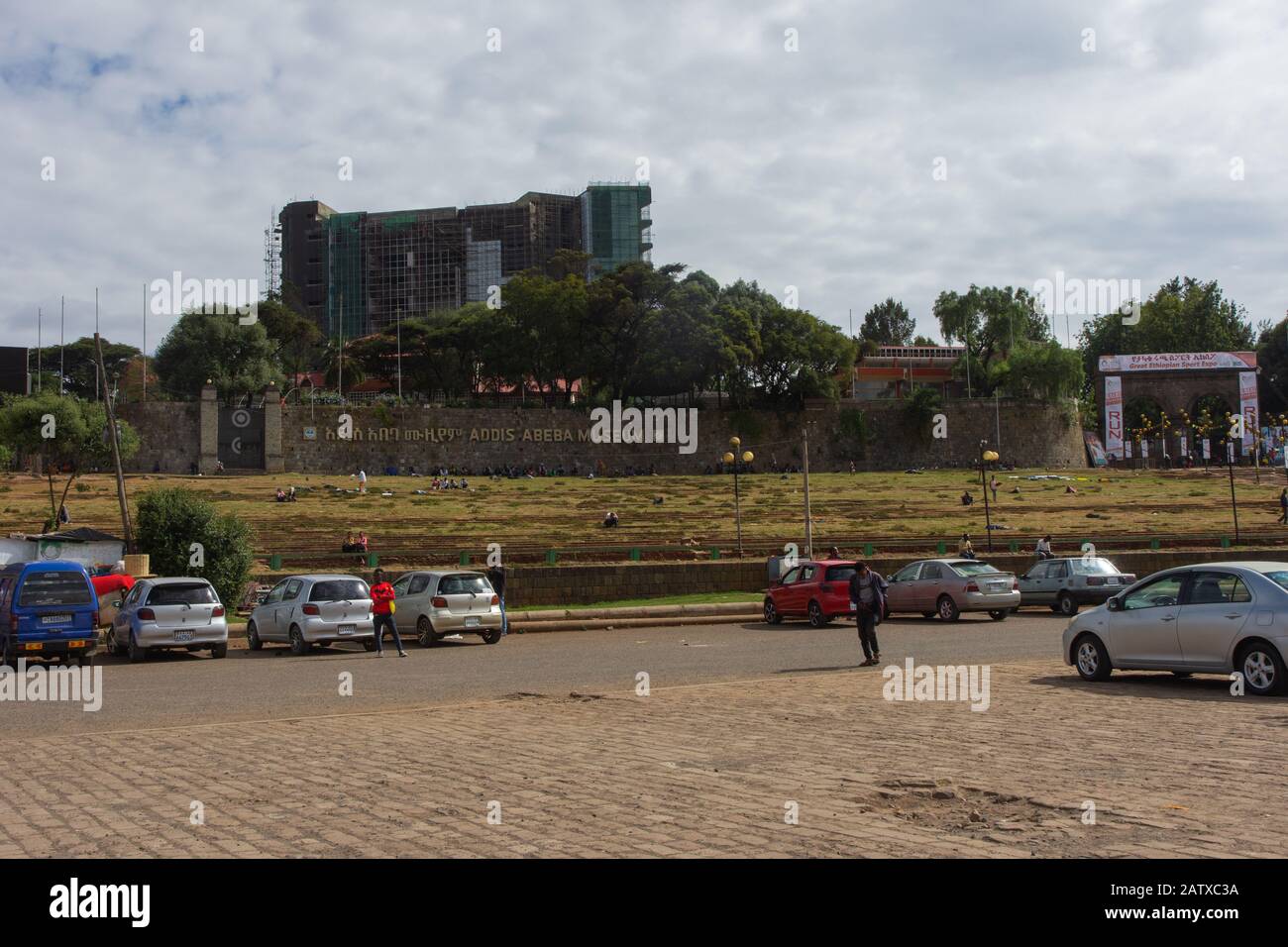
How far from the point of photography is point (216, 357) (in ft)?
280

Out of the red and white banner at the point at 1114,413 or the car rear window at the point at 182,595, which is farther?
the red and white banner at the point at 1114,413

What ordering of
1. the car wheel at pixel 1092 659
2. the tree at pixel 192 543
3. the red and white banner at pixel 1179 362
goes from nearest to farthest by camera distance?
the car wheel at pixel 1092 659, the tree at pixel 192 543, the red and white banner at pixel 1179 362

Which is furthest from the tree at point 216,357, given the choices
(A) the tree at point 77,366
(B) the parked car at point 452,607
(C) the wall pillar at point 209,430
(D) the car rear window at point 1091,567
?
(D) the car rear window at point 1091,567

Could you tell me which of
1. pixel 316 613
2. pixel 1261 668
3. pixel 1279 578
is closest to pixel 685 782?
pixel 1261 668

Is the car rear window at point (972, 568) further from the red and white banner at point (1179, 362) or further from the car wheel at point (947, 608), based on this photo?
the red and white banner at point (1179, 362)

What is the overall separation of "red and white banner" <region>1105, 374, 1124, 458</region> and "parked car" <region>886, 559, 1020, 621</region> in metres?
66.7

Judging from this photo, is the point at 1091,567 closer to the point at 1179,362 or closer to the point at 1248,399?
the point at 1248,399

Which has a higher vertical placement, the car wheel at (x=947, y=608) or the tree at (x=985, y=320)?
the tree at (x=985, y=320)

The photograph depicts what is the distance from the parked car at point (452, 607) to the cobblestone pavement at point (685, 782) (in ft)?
32.8

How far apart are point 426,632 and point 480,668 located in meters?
5.36

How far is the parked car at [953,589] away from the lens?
25391 millimetres

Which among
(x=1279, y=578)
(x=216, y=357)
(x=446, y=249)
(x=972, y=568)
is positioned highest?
(x=446, y=249)

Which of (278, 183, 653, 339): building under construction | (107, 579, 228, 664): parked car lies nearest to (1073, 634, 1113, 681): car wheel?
(107, 579, 228, 664): parked car
